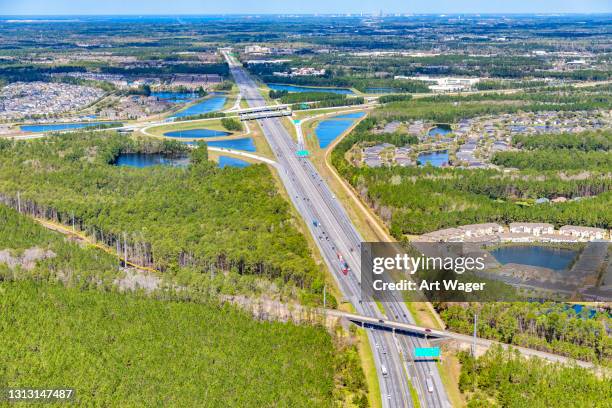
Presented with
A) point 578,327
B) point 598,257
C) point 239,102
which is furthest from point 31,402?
point 239,102

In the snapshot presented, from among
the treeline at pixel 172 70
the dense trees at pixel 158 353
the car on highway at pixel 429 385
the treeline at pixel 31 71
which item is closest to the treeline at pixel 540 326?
the car on highway at pixel 429 385

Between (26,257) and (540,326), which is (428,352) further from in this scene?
(26,257)

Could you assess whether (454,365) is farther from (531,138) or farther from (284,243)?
(531,138)

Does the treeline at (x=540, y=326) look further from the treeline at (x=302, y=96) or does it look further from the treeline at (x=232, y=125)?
the treeline at (x=302, y=96)

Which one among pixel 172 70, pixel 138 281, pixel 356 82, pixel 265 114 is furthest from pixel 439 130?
pixel 172 70

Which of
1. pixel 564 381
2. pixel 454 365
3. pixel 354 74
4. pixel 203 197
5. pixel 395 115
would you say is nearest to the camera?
pixel 564 381

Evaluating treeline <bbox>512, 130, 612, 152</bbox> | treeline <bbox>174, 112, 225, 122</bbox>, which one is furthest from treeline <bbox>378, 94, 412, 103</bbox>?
treeline <bbox>512, 130, 612, 152</bbox>

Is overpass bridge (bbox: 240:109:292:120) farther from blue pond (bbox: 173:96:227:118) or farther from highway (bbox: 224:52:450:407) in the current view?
highway (bbox: 224:52:450:407)
